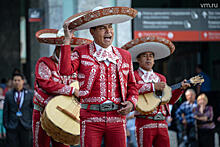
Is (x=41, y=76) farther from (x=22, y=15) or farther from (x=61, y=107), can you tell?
(x=22, y=15)

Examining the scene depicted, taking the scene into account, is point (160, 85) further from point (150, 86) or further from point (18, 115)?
point (18, 115)

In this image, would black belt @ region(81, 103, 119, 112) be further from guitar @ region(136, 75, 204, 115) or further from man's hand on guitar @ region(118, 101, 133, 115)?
guitar @ region(136, 75, 204, 115)

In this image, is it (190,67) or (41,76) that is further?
(190,67)

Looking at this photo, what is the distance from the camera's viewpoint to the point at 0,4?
23.1 m

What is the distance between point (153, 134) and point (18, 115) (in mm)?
3118

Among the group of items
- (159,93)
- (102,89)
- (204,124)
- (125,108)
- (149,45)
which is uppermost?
(149,45)

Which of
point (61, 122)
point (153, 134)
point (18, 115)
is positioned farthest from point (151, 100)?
point (18, 115)

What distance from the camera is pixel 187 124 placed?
10820mm

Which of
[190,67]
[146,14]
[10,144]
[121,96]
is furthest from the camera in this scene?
[190,67]

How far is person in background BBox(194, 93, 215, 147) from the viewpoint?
1082 centimetres

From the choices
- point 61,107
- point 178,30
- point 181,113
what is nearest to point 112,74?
point 61,107

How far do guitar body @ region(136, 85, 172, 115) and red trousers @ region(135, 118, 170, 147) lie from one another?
181 millimetres

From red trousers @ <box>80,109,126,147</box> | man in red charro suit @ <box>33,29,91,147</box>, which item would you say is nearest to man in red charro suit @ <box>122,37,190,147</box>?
man in red charro suit @ <box>33,29,91,147</box>

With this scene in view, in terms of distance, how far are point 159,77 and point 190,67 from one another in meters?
6.57
